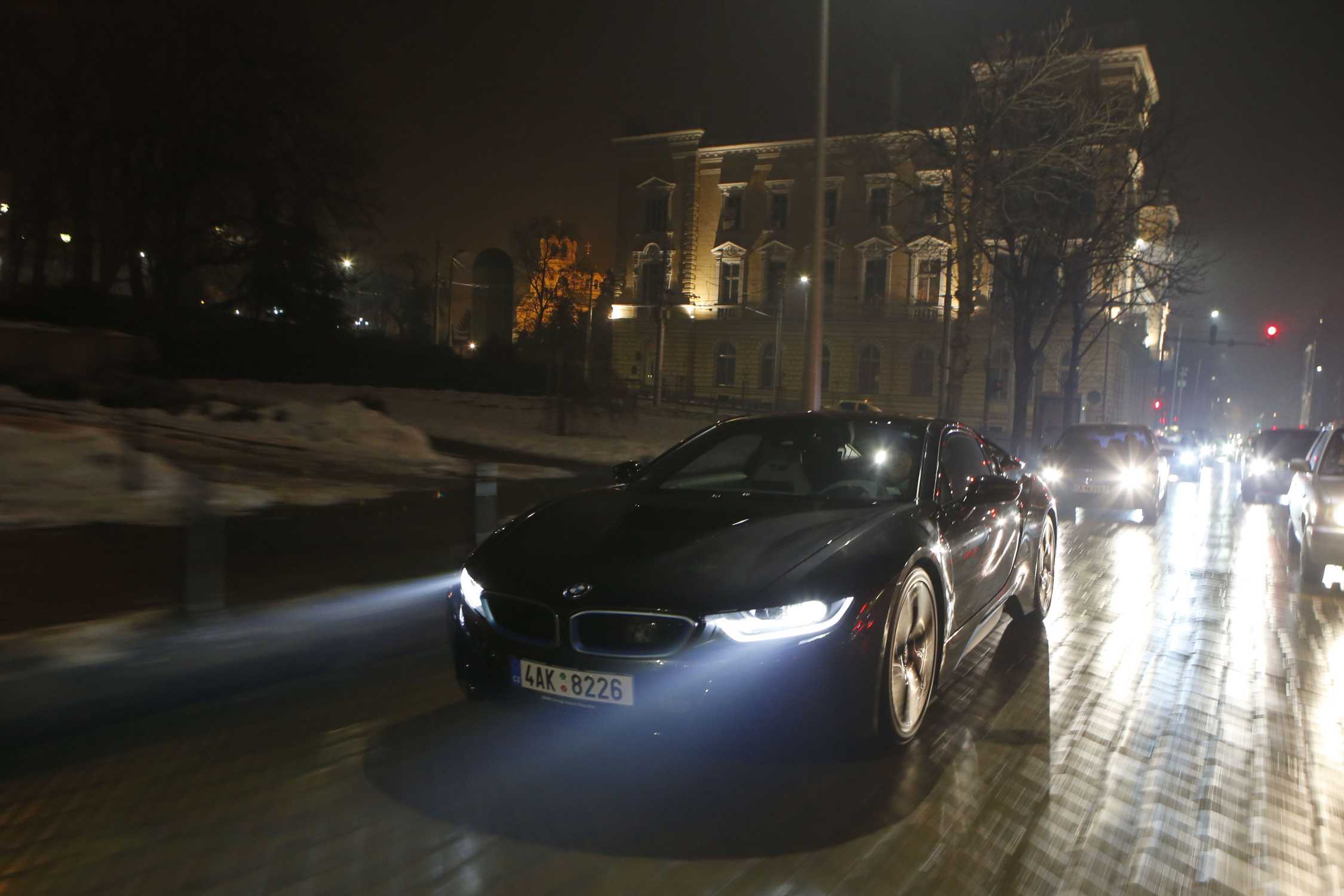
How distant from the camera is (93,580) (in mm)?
7359

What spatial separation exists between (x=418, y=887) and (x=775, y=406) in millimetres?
36360

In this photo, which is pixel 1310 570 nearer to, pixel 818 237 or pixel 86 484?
pixel 818 237

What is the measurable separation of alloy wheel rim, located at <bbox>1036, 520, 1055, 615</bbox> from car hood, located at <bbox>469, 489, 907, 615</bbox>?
3169 millimetres

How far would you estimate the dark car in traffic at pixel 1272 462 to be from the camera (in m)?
22.9

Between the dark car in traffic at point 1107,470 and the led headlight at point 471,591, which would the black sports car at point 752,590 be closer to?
the led headlight at point 471,591

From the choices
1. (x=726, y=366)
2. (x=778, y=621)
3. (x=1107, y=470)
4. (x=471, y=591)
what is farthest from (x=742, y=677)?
(x=726, y=366)

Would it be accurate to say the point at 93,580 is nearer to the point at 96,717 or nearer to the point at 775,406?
the point at 96,717

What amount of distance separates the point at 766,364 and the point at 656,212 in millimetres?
13420

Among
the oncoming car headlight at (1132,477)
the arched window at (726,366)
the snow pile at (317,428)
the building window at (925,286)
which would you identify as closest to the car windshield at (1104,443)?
the oncoming car headlight at (1132,477)

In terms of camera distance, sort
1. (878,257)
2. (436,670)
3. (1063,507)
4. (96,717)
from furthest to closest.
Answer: (878,257) < (1063,507) < (436,670) < (96,717)

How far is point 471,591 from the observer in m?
4.63

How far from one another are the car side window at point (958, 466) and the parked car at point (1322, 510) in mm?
5047

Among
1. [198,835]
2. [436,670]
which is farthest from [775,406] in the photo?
[198,835]

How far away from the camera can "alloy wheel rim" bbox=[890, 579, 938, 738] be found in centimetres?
471
